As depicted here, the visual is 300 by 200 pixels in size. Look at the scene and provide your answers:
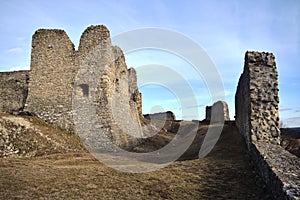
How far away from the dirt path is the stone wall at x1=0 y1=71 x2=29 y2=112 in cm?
1515

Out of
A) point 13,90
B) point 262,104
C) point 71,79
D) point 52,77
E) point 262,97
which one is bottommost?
point 262,104

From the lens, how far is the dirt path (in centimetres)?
588

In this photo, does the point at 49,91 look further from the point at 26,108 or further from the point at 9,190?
the point at 9,190

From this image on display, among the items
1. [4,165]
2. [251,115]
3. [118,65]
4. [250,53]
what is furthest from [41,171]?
[118,65]

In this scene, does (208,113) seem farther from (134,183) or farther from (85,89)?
(134,183)

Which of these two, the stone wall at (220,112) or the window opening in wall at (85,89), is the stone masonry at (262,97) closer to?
the window opening in wall at (85,89)

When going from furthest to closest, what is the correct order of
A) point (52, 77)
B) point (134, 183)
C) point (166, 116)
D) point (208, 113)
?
point (166, 116) < point (208, 113) < point (52, 77) < point (134, 183)

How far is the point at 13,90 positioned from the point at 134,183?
1930cm

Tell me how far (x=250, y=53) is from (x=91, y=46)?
939cm

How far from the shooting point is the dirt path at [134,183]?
5879 mm

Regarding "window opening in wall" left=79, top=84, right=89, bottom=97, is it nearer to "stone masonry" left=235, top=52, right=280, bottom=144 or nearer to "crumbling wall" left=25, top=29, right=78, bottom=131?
"crumbling wall" left=25, top=29, right=78, bottom=131

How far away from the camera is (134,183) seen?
6.73 metres

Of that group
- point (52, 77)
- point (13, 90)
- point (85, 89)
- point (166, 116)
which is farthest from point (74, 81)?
point (166, 116)

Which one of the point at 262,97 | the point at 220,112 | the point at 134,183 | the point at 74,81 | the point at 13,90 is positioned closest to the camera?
the point at 134,183
